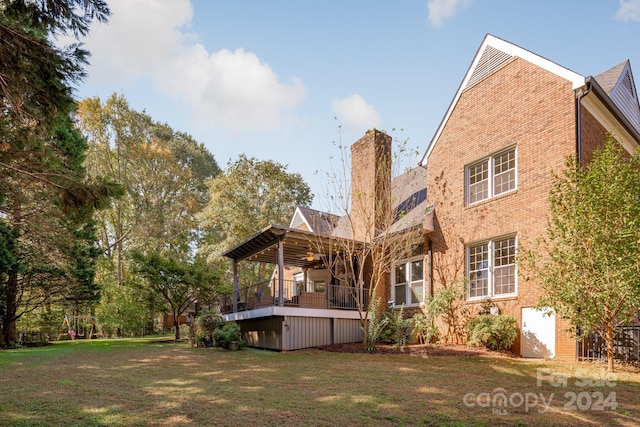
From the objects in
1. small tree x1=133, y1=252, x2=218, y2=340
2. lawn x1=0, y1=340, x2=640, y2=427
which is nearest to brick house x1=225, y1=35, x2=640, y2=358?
lawn x1=0, y1=340, x2=640, y2=427

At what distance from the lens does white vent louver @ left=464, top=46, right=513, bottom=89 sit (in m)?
13.7

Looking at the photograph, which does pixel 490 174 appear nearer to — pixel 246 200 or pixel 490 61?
pixel 490 61

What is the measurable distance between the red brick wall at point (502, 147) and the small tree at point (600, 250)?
79.5 inches

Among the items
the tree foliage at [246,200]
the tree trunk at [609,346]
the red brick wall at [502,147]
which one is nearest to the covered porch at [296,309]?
the red brick wall at [502,147]

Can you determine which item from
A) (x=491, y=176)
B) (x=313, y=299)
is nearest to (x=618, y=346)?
(x=491, y=176)

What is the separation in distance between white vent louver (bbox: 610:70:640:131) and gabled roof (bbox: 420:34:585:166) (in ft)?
10.9

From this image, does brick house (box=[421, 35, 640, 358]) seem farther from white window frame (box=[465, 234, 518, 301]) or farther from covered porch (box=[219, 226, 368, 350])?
covered porch (box=[219, 226, 368, 350])

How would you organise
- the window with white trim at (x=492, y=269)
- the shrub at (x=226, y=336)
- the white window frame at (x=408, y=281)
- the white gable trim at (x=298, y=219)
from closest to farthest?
the window with white trim at (x=492, y=269), the shrub at (x=226, y=336), the white window frame at (x=408, y=281), the white gable trim at (x=298, y=219)

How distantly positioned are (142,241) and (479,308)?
993 inches

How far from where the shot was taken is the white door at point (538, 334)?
11016 millimetres

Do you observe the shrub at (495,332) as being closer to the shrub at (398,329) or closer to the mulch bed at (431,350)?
the mulch bed at (431,350)

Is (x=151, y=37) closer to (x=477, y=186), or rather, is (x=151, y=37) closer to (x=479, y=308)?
(x=477, y=186)

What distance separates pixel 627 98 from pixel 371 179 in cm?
906

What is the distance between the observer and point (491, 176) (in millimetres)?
13445
